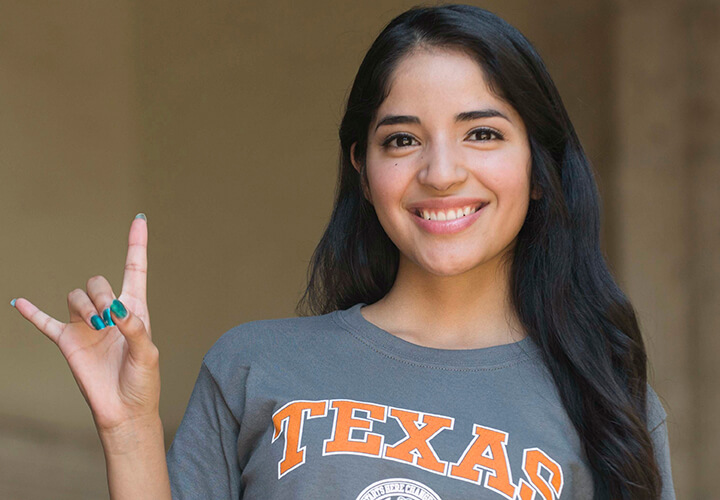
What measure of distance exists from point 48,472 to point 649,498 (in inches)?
164

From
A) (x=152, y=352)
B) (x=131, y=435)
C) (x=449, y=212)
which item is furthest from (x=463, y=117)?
(x=131, y=435)

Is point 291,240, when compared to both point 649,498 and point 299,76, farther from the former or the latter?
point 649,498

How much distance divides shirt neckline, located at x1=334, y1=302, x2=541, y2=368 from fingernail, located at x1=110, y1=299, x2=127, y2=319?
48cm

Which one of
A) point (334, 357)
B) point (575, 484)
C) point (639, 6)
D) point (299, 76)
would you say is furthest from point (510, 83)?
point (299, 76)

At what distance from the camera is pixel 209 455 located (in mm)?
1694

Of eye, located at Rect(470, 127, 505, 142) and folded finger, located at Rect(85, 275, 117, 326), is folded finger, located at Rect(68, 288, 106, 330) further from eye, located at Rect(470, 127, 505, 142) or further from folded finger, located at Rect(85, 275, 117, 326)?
eye, located at Rect(470, 127, 505, 142)

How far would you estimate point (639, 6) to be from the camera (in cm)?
470

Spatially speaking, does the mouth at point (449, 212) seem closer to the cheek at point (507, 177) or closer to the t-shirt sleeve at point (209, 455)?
the cheek at point (507, 177)

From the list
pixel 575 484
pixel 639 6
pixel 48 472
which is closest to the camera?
pixel 575 484

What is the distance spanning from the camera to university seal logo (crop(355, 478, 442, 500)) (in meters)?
1.50

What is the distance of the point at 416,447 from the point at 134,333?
48cm

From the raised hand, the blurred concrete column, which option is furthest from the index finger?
the blurred concrete column

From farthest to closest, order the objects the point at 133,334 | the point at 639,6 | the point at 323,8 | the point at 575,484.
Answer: the point at 323,8
the point at 639,6
the point at 575,484
the point at 133,334

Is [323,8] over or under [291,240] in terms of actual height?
over
